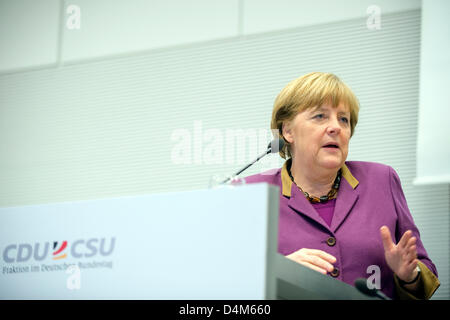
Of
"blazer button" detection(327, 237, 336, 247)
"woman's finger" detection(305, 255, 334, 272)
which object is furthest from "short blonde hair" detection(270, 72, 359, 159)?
"woman's finger" detection(305, 255, 334, 272)

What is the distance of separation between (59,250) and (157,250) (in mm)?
232

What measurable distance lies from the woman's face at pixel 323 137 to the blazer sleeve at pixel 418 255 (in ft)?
0.60

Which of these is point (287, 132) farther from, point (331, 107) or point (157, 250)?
point (157, 250)

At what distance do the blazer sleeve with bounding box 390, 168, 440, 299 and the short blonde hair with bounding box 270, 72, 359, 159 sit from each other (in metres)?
0.26

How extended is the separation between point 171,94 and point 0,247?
2869 mm

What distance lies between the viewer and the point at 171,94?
4.14 m

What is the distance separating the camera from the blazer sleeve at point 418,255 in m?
1.63

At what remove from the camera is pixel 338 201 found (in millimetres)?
1794

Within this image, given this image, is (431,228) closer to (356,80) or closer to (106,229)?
(356,80)

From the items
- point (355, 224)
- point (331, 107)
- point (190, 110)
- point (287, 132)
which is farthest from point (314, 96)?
point (190, 110)

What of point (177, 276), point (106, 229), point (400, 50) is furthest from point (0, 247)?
point (400, 50)

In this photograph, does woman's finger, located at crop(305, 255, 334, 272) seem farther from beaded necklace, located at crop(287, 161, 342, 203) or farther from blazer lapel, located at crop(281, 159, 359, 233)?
beaded necklace, located at crop(287, 161, 342, 203)

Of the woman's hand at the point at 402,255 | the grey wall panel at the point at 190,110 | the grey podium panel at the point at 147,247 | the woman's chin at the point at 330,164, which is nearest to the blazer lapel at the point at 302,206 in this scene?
the woman's chin at the point at 330,164

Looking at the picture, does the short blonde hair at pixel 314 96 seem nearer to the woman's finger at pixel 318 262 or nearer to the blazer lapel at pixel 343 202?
the blazer lapel at pixel 343 202
